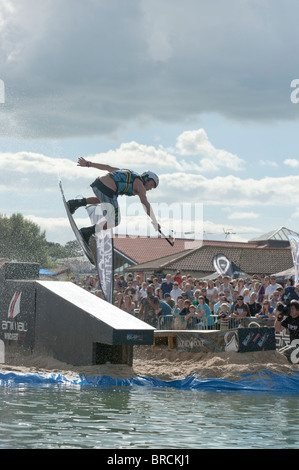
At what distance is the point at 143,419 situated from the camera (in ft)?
30.6

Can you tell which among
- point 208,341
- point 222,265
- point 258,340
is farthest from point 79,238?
point 222,265

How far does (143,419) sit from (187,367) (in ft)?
16.2

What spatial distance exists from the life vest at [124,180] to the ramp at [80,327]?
9.76 ft

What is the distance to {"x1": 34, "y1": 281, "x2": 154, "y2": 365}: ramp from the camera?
43.3 ft

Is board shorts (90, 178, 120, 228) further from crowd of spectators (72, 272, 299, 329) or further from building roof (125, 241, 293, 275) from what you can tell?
building roof (125, 241, 293, 275)

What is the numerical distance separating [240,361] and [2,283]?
5.57 m

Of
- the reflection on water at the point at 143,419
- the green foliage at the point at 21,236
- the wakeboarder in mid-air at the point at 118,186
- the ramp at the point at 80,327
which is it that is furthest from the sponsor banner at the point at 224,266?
the green foliage at the point at 21,236

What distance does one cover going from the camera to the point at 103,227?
58.7 ft

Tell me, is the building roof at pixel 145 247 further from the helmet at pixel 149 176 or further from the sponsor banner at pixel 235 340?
the sponsor banner at pixel 235 340

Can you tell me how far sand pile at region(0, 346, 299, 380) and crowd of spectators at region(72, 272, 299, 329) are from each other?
122cm
